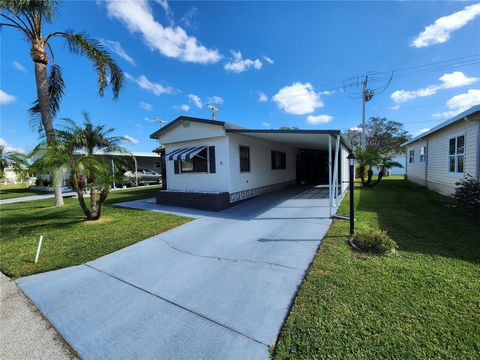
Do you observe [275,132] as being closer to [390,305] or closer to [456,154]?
[390,305]

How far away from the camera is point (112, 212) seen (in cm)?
866

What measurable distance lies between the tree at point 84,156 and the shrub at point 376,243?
711 centimetres

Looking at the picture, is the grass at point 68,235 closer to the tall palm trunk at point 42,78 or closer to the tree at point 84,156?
the tree at point 84,156

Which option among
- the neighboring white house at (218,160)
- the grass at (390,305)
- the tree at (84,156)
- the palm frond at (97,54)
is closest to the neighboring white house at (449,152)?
the neighboring white house at (218,160)

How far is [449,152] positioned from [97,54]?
52.5 ft

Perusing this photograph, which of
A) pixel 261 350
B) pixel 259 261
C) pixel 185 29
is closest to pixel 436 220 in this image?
pixel 259 261

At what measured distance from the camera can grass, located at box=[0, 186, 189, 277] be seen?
14.1ft

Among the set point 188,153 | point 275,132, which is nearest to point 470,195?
point 275,132

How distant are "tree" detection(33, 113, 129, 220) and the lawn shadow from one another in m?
7.88

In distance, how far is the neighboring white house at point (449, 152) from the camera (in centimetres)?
754

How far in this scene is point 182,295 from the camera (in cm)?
298

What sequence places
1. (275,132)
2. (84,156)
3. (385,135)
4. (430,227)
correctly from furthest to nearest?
(385,135) < (275,132) < (84,156) < (430,227)

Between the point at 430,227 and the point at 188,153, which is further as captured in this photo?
the point at 188,153

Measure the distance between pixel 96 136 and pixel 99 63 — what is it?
4.30 m
